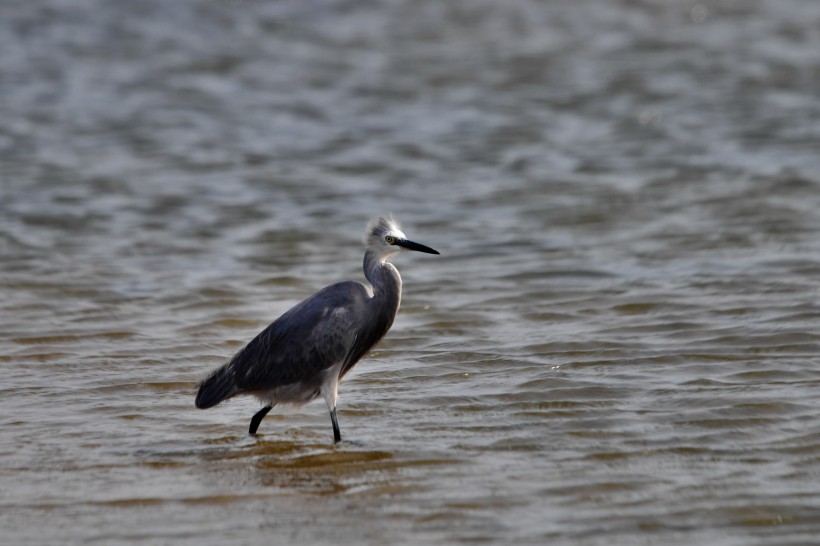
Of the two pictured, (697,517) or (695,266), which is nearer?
(697,517)

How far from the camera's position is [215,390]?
23.8 ft

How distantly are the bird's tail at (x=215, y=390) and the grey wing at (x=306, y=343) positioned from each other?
38mm

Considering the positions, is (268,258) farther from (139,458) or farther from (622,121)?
(622,121)

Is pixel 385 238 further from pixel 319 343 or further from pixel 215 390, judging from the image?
pixel 215 390

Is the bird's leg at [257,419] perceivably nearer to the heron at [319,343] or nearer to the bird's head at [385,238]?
the heron at [319,343]

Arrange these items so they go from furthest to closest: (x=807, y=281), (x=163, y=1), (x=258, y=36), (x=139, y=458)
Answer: (x=163, y=1)
(x=258, y=36)
(x=807, y=281)
(x=139, y=458)

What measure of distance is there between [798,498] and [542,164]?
8586 millimetres

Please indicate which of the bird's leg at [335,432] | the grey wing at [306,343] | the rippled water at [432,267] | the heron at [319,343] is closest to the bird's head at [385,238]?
the heron at [319,343]

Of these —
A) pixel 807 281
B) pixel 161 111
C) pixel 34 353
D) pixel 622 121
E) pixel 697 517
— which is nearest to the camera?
pixel 697 517

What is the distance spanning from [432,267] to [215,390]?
3775 millimetres

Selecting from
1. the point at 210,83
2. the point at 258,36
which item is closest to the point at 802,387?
the point at 210,83

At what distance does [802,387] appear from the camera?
741cm

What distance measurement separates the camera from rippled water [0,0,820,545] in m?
6.07

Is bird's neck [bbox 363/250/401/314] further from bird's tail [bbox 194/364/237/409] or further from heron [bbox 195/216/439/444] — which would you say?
bird's tail [bbox 194/364/237/409]
